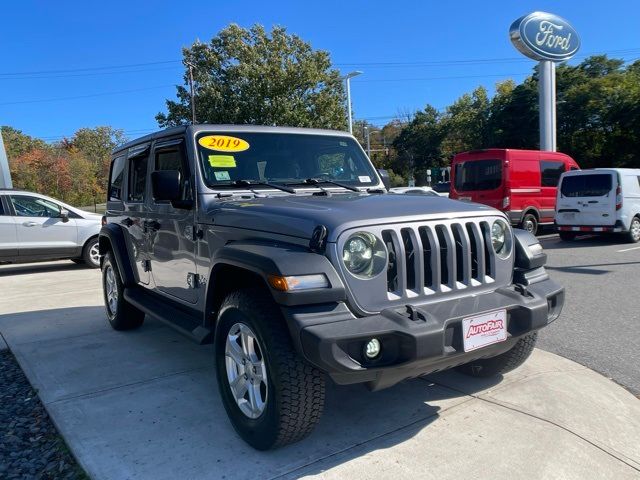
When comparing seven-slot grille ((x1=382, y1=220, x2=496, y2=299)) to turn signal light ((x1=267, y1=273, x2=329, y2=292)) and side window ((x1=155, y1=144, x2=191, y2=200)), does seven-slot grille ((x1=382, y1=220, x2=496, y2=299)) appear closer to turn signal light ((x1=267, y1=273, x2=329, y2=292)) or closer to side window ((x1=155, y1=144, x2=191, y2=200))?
turn signal light ((x1=267, y1=273, x2=329, y2=292))

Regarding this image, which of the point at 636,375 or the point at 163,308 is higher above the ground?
the point at 163,308

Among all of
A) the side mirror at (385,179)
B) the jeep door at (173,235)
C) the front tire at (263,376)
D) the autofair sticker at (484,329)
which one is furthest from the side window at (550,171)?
the front tire at (263,376)

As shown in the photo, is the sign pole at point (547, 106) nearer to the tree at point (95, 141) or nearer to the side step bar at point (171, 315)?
the side step bar at point (171, 315)

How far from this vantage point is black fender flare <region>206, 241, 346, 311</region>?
2.60 m

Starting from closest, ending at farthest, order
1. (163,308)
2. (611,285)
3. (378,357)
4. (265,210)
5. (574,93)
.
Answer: (378,357)
(265,210)
(163,308)
(611,285)
(574,93)

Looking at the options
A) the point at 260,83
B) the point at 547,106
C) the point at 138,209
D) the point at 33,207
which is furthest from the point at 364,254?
the point at 260,83

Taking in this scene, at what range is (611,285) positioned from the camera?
7469mm

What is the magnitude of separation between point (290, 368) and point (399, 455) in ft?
2.78

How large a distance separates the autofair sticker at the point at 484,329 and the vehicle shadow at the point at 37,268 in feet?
34.6

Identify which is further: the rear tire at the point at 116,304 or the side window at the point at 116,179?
the side window at the point at 116,179

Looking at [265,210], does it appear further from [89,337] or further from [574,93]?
[574,93]

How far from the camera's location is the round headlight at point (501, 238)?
11.1 feet

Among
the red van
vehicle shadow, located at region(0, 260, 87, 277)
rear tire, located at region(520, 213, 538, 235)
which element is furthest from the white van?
vehicle shadow, located at region(0, 260, 87, 277)

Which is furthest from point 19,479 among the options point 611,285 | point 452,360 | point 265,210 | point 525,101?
point 525,101
